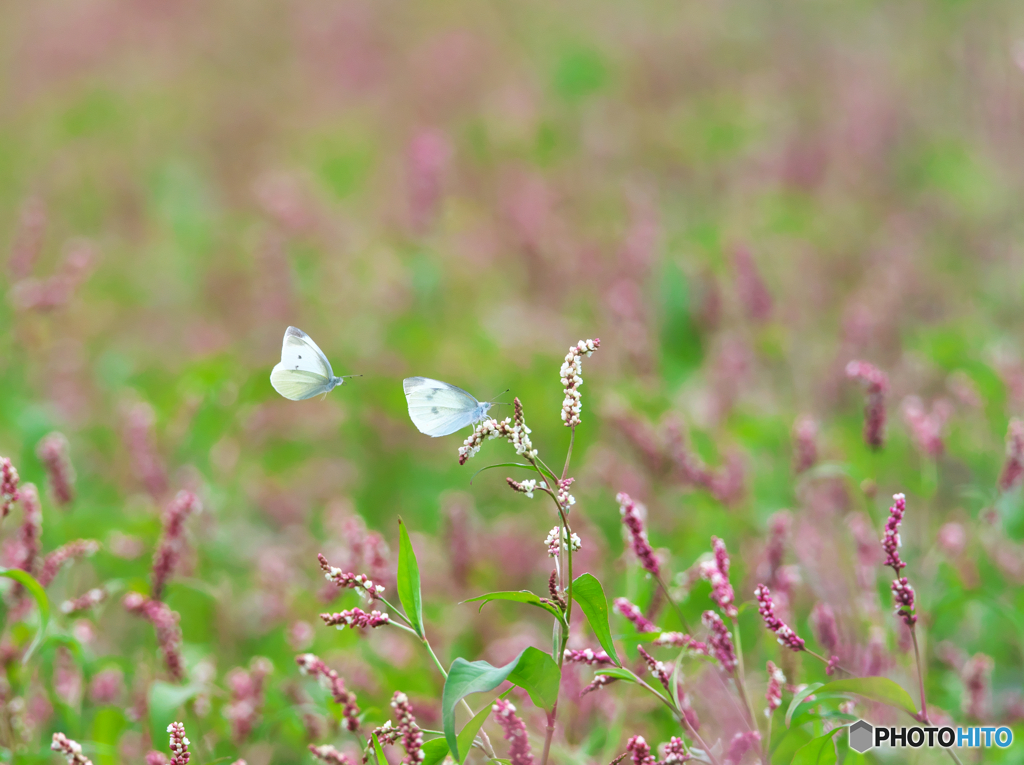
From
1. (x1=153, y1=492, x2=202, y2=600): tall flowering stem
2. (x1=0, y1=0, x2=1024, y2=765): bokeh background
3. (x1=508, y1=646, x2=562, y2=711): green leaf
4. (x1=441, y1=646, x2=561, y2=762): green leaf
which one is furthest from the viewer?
(x1=0, y1=0, x2=1024, y2=765): bokeh background

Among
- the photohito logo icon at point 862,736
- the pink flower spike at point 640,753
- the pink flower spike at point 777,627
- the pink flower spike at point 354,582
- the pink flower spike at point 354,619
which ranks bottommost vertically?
the photohito logo icon at point 862,736

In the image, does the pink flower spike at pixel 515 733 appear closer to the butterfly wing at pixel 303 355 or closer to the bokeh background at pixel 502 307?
the bokeh background at pixel 502 307

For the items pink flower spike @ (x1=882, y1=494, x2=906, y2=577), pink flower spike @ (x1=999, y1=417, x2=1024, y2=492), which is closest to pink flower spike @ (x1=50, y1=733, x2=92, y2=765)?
pink flower spike @ (x1=882, y1=494, x2=906, y2=577)

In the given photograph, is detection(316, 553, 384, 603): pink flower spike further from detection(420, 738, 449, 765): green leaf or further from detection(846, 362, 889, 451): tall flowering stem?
detection(846, 362, 889, 451): tall flowering stem

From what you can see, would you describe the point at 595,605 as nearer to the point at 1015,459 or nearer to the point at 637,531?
the point at 637,531

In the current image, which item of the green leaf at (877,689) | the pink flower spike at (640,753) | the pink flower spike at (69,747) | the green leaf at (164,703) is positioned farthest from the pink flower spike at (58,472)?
the green leaf at (877,689)

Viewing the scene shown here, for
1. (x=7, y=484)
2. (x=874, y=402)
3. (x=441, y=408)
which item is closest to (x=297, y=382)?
(x=441, y=408)
